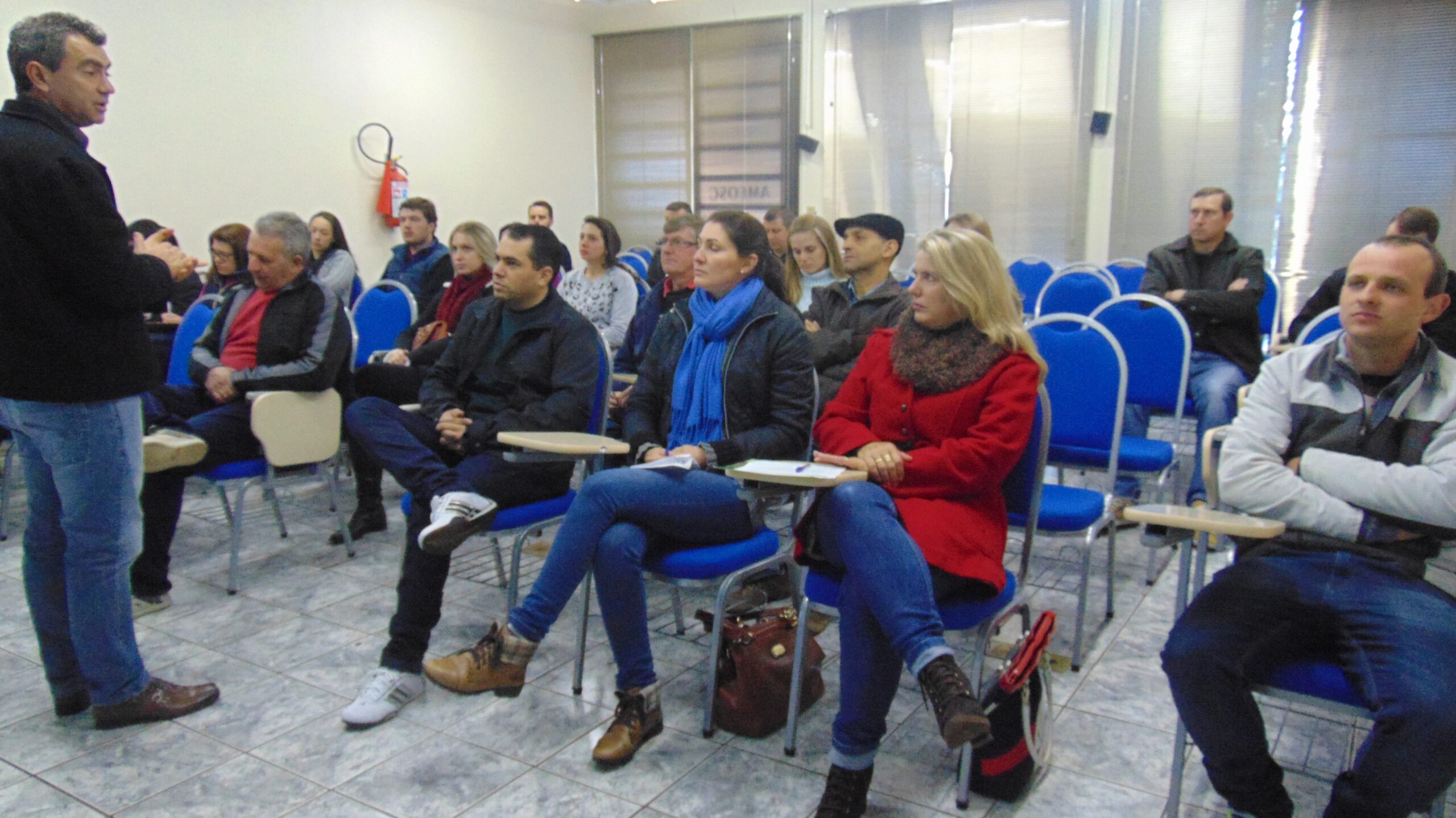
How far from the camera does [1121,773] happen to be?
6.52ft

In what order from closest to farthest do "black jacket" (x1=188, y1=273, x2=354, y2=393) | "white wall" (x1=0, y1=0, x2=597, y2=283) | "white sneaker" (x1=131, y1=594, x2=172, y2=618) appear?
"white sneaker" (x1=131, y1=594, x2=172, y2=618)
"black jacket" (x1=188, y1=273, x2=354, y2=393)
"white wall" (x1=0, y1=0, x2=597, y2=283)

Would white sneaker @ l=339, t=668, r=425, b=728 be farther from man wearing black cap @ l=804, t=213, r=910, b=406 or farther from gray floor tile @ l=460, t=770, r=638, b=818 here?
man wearing black cap @ l=804, t=213, r=910, b=406

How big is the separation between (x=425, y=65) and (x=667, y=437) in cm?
590

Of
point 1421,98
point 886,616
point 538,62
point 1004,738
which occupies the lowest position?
point 1004,738

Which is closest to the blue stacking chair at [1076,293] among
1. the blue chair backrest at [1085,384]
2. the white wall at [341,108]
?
the blue chair backrest at [1085,384]

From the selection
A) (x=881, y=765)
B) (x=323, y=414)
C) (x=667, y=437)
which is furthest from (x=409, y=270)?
(x=881, y=765)

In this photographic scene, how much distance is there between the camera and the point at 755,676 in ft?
6.99

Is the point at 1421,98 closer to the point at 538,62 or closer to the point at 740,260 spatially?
the point at 740,260

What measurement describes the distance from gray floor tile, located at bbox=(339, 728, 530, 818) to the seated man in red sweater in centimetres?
133

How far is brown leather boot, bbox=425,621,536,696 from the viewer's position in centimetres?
211

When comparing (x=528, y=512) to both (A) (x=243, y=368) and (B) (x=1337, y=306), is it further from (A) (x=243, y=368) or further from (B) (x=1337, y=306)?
(B) (x=1337, y=306)

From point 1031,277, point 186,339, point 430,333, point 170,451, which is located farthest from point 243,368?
point 1031,277

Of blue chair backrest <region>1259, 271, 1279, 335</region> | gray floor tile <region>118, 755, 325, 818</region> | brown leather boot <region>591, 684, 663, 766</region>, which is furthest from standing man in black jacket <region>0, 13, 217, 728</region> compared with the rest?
blue chair backrest <region>1259, 271, 1279, 335</region>

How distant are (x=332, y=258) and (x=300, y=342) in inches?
67.2
